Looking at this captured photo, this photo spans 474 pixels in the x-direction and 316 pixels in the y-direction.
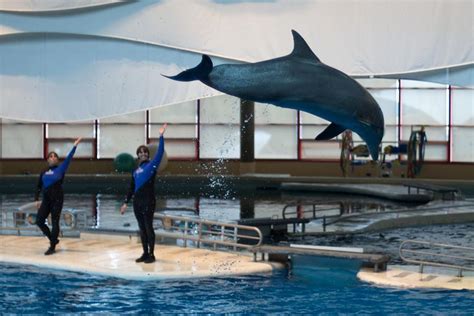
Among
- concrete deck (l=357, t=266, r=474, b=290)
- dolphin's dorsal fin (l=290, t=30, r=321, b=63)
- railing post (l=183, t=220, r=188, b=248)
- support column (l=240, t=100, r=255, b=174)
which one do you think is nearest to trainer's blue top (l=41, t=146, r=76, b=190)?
railing post (l=183, t=220, r=188, b=248)

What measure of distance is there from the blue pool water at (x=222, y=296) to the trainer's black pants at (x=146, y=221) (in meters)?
0.82

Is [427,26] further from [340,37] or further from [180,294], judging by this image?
[180,294]

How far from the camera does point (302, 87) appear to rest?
788 cm

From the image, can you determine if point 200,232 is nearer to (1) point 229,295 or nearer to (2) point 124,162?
(1) point 229,295

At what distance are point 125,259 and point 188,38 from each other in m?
2.63

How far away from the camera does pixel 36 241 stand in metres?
12.7

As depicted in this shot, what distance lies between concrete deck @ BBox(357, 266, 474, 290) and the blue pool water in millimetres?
176

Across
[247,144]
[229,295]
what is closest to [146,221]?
[229,295]

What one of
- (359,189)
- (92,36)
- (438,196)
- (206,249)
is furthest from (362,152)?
(92,36)

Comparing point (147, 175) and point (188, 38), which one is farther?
point (147, 175)

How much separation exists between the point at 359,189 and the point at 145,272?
1276 centimetres

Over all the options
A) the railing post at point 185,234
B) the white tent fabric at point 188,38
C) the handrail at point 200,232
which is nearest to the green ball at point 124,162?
the handrail at point 200,232

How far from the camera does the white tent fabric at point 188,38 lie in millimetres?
10609

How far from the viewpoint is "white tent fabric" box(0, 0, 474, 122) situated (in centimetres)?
1061
